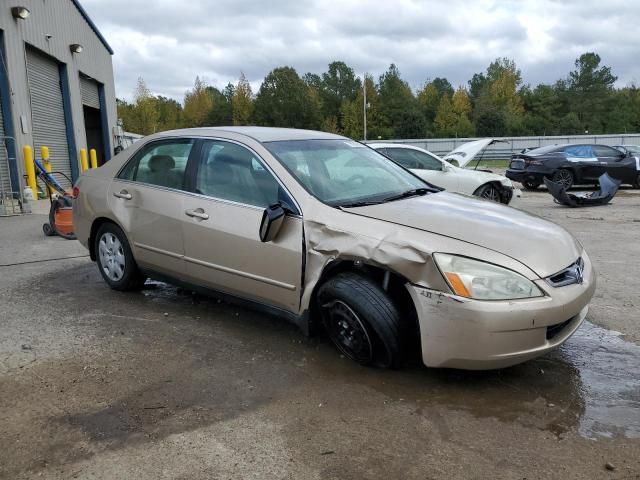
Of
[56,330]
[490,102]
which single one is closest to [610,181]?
[56,330]

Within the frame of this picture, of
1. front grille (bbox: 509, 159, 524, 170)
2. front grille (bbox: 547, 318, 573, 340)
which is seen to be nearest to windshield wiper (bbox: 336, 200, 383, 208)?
front grille (bbox: 547, 318, 573, 340)

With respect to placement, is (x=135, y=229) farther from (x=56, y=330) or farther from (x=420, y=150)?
(x=420, y=150)

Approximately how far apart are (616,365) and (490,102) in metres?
70.9

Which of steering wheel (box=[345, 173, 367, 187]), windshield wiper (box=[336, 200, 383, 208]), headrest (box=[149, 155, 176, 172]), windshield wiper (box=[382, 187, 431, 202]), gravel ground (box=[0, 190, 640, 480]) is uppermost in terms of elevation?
headrest (box=[149, 155, 176, 172])

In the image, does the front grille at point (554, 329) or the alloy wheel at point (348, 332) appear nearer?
the front grille at point (554, 329)

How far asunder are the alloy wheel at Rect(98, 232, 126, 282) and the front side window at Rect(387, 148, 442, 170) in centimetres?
659

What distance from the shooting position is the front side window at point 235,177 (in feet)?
12.6

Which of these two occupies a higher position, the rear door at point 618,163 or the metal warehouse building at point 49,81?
the metal warehouse building at point 49,81

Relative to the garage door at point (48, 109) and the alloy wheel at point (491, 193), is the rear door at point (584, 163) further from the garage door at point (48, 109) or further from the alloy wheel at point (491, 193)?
the garage door at point (48, 109)

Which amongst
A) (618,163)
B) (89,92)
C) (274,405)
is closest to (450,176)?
(274,405)

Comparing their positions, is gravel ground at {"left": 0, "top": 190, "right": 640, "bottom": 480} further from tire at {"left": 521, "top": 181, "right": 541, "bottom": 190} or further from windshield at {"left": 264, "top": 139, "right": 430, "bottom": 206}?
tire at {"left": 521, "top": 181, "right": 541, "bottom": 190}

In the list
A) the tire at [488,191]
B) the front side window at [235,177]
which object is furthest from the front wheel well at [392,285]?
the tire at [488,191]

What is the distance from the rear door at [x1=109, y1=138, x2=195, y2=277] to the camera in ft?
14.4

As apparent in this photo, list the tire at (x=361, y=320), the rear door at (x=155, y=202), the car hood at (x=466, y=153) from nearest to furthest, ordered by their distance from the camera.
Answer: the tire at (x=361, y=320) < the rear door at (x=155, y=202) < the car hood at (x=466, y=153)
